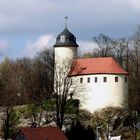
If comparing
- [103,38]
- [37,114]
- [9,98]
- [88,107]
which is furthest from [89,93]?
[103,38]

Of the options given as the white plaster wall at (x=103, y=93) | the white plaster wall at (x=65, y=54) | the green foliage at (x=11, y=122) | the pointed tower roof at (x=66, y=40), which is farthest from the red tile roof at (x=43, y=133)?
the pointed tower roof at (x=66, y=40)

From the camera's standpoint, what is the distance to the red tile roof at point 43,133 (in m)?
63.8

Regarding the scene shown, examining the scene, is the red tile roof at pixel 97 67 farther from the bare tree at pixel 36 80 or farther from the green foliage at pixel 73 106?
the bare tree at pixel 36 80

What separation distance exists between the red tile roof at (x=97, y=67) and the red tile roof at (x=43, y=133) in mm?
12619

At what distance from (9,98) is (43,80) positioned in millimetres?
6598

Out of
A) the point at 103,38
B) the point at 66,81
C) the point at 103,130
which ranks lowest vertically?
the point at 103,130

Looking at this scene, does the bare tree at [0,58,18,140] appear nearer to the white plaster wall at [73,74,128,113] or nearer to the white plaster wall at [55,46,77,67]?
the white plaster wall at [55,46,77,67]

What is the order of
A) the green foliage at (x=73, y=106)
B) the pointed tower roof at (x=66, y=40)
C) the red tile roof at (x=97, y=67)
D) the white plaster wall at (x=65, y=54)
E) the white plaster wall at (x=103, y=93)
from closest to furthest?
the green foliage at (x=73, y=106)
the white plaster wall at (x=103, y=93)
the red tile roof at (x=97, y=67)
the white plaster wall at (x=65, y=54)
the pointed tower roof at (x=66, y=40)

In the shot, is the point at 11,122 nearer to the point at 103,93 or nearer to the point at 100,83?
the point at 103,93

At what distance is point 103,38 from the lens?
3853 inches

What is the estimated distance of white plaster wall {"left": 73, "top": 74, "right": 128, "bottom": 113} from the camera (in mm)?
75000

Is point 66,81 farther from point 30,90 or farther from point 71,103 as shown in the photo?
point 30,90

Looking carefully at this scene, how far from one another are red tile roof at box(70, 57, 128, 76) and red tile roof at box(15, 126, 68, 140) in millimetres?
12619

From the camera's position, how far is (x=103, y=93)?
7506 cm
